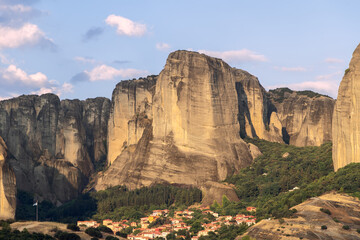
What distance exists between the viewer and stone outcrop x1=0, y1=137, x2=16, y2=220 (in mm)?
97562

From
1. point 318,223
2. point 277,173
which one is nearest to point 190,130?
point 277,173

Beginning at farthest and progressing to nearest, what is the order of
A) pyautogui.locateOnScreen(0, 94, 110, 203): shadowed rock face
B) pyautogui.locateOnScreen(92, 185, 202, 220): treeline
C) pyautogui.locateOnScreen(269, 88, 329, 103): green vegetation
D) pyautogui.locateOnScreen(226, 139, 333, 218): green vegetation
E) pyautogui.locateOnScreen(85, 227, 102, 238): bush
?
1. pyautogui.locateOnScreen(269, 88, 329, 103): green vegetation
2. pyautogui.locateOnScreen(0, 94, 110, 203): shadowed rock face
3. pyautogui.locateOnScreen(92, 185, 202, 220): treeline
4. pyautogui.locateOnScreen(226, 139, 333, 218): green vegetation
5. pyautogui.locateOnScreen(85, 227, 102, 238): bush

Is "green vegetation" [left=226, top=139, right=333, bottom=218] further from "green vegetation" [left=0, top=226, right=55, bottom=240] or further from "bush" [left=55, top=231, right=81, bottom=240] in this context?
"green vegetation" [left=0, top=226, right=55, bottom=240]

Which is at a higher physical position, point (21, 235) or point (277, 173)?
point (277, 173)

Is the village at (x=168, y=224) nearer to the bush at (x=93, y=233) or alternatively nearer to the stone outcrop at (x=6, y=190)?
the stone outcrop at (x=6, y=190)

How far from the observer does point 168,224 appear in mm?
103562

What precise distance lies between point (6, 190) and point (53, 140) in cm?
6016

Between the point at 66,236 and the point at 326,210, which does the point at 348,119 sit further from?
the point at 66,236

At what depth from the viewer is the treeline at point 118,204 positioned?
385 feet

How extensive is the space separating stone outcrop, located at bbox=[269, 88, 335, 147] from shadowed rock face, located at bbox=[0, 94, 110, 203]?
120ft

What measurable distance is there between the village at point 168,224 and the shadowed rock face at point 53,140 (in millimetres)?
35169

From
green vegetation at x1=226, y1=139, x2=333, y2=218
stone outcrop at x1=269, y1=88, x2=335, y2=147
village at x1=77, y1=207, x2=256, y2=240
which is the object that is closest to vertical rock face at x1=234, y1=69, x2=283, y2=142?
stone outcrop at x1=269, y1=88, x2=335, y2=147

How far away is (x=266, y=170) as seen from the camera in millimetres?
123812

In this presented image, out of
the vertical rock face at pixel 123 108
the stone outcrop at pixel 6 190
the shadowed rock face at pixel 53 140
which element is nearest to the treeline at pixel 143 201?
the stone outcrop at pixel 6 190
